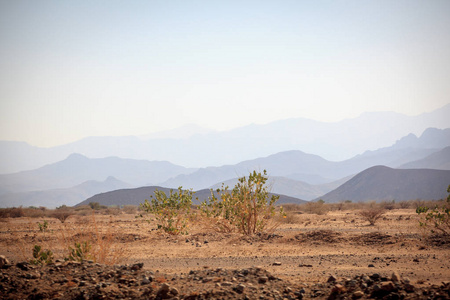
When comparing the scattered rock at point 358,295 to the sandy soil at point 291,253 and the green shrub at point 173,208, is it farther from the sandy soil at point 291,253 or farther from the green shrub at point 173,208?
the green shrub at point 173,208

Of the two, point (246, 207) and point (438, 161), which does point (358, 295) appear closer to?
point (246, 207)

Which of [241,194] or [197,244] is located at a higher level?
[241,194]

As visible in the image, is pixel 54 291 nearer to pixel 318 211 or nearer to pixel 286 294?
pixel 286 294

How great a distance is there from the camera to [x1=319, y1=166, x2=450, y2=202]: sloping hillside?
275ft

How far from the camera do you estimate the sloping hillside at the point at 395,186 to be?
83.7m

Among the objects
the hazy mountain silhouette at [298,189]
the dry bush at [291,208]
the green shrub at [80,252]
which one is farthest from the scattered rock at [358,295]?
the hazy mountain silhouette at [298,189]

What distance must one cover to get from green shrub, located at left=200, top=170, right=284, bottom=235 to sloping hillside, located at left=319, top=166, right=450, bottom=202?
71.3 m

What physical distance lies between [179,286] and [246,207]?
9572mm

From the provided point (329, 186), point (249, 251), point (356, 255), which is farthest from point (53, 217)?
point (329, 186)

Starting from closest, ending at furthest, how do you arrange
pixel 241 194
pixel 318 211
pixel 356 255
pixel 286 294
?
1. pixel 286 294
2. pixel 356 255
3. pixel 241 194
4. pixel 318 211

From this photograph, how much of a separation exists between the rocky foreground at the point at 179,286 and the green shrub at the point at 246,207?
28.5 ft

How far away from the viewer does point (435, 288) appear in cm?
608

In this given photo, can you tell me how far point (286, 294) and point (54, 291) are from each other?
4044 mm

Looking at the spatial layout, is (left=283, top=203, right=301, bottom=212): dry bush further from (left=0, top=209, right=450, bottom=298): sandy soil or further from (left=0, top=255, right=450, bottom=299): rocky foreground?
(left=0, top=255, right=450, bottom=299): rocky foreground
